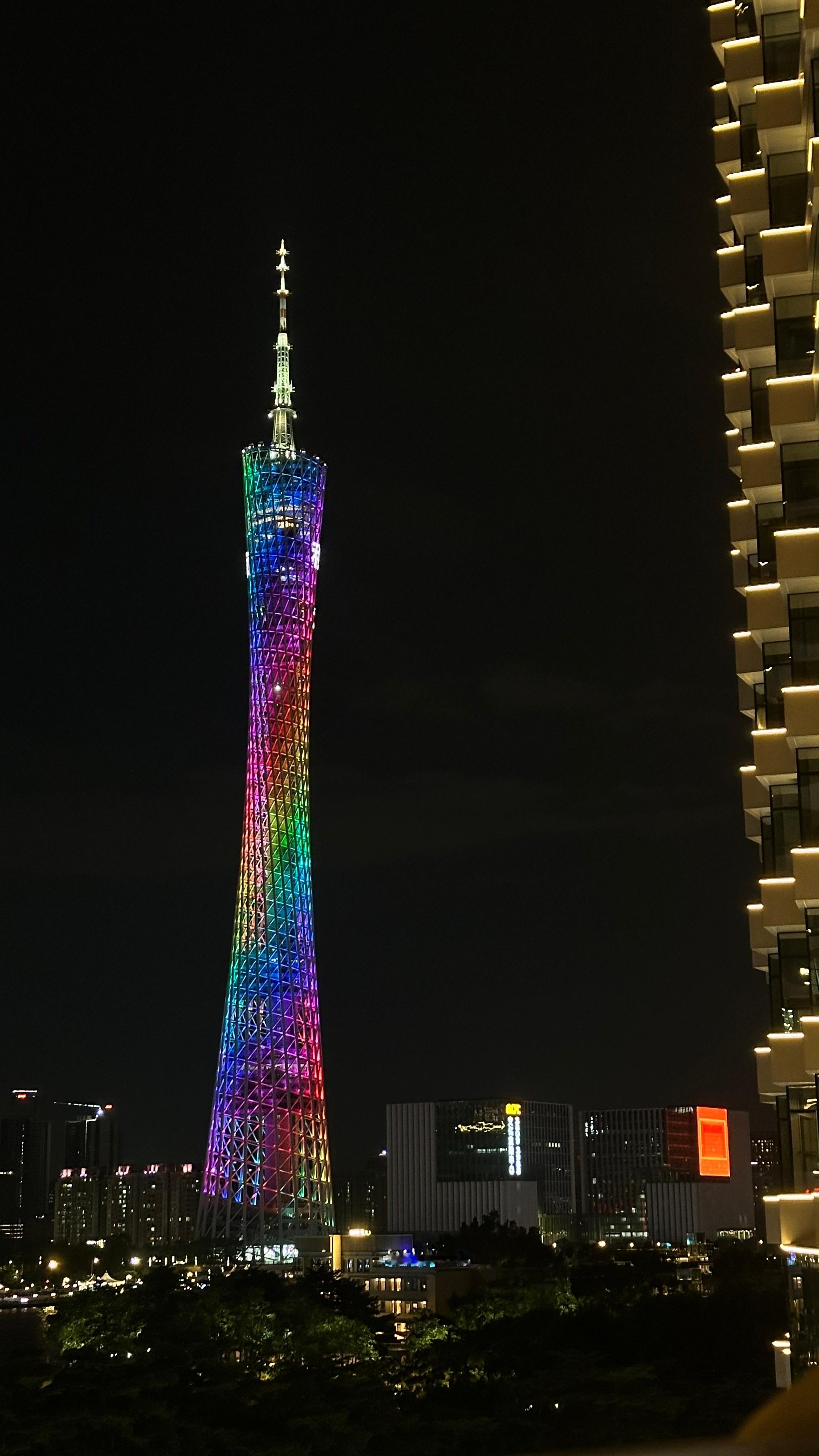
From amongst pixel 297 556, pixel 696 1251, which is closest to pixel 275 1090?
pixel 297 556

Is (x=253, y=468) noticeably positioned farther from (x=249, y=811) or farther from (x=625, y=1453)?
(x=625, y=1453)

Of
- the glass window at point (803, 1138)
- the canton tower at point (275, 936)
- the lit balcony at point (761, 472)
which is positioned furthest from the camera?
the canton tower at point (275, 936)

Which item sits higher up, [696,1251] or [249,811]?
[249,811]

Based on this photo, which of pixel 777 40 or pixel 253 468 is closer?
pixel 777 40

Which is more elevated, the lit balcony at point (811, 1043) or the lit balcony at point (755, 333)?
the lit balcony at point (755, 333)

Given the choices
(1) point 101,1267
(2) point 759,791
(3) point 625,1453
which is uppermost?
(2) point 759,791

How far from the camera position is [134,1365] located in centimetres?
3653

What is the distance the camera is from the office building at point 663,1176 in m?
137

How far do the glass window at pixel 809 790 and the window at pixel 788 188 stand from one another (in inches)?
297

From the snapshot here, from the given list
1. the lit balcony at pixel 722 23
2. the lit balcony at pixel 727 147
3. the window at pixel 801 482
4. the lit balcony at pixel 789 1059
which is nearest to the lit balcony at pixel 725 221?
the lit balcony at pixel 727 147

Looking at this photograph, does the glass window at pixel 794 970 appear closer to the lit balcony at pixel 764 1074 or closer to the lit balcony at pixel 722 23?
the lit balcony at pixel 764 1074

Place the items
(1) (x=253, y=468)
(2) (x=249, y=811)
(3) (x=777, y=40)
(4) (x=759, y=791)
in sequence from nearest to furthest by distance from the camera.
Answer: (3) (x=777, y=40)
(4) (x=759, y=791)
(2) (x=249, y=811)
(1) (x=253, y=468)

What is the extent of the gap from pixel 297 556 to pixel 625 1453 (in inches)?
2526

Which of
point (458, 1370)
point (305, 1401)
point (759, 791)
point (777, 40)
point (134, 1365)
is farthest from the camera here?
point (458, 1370)
